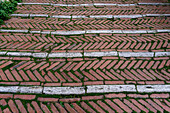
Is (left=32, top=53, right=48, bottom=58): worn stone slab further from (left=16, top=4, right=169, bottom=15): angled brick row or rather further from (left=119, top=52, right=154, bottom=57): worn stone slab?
(left=16, top=4, right=169, bottom=15): angled brick row

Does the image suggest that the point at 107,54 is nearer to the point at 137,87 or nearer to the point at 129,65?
the point at 129,65

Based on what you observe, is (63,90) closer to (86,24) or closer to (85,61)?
(85,61)

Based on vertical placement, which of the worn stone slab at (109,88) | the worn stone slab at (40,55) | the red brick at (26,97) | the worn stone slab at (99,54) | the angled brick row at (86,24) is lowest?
the red brick at (26,97)

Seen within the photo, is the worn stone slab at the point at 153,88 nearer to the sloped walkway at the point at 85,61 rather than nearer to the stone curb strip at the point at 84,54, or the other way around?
the sloped walkway at the point at 85,61

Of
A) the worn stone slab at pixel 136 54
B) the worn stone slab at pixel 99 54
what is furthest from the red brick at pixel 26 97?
the worn stone slab at pixel 136 54

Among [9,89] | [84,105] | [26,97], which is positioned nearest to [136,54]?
[84,105]

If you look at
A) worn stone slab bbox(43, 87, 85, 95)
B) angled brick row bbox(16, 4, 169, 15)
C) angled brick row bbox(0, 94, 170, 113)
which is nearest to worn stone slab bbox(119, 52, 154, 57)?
angled brick row bbox(0, 94, 170, 113)

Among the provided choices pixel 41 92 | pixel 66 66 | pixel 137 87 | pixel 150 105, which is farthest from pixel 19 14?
pixel 150 105
